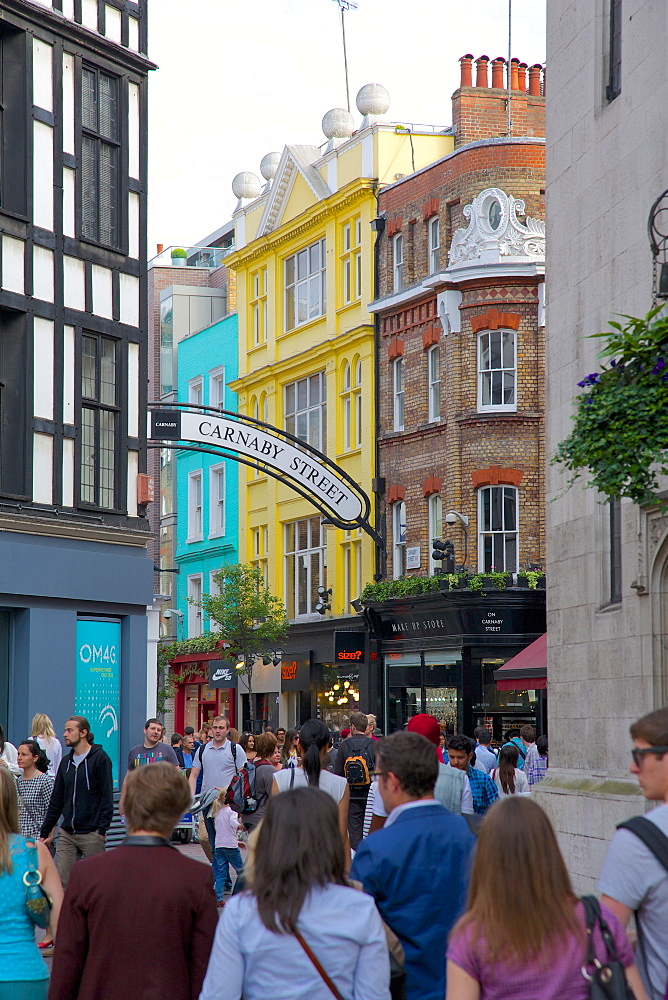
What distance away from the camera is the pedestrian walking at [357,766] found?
1262cm

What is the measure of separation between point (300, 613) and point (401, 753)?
3524 centimetres

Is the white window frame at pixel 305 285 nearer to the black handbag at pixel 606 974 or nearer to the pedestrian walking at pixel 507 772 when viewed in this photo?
the pedestrian walking at pixel 507 772

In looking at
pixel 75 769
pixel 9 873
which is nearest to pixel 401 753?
pixel 9 873

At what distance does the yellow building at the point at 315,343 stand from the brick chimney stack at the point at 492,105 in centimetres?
159

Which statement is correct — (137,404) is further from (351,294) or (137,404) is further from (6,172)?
(351,294)

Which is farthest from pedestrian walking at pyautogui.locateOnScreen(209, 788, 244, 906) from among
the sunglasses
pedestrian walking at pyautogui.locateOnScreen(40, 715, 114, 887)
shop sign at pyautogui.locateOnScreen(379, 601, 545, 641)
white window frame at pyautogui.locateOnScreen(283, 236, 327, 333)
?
white window frame at pyautogui.locateOnScreen(283, 236, 327, 333)

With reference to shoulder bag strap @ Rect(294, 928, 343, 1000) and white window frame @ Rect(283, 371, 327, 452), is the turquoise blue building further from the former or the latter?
shoulder bag strap @ Rect(294, 928, 343, 1000)

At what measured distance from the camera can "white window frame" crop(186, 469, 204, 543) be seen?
47.3 m

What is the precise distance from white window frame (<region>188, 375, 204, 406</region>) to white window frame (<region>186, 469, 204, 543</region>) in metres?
2.42

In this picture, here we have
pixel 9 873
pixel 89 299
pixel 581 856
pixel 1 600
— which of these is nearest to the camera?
pixel 9 873

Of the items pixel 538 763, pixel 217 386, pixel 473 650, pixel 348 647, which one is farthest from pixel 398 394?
pixel 538 763

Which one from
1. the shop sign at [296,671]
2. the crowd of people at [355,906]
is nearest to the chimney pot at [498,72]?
the shop sign at [296,671]

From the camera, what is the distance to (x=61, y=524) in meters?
19.0

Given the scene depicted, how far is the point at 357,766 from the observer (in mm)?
12648
